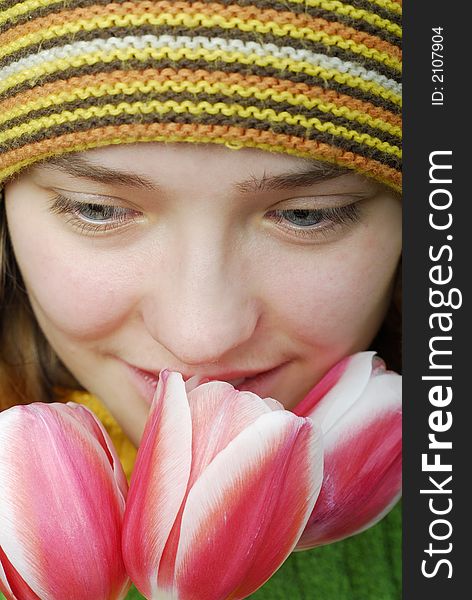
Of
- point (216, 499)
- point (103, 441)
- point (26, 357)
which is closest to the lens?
point (216, 499)

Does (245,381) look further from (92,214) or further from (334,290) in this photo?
(92,214)

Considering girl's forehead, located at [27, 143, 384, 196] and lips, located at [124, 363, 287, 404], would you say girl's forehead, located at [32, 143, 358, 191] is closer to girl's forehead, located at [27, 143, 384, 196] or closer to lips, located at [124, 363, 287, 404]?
girl's forehead, located at [27, 143, 384, 196]

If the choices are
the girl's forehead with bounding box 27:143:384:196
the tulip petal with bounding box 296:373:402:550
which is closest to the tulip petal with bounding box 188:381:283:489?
the tulip petal with bounding box 296:373:402:550

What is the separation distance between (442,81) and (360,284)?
1.01 feet

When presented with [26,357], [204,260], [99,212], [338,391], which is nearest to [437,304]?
[338,391]

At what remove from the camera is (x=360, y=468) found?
38.1 inches

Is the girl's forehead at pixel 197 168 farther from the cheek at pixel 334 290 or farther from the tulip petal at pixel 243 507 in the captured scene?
the tulip petal at pixel 243 507

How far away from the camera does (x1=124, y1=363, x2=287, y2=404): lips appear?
1192mm

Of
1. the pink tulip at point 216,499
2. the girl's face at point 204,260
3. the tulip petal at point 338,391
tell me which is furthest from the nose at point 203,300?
the pink tulip at point 216,499

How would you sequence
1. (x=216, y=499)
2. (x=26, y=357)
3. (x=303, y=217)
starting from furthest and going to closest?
(x=26, y=357), (x=303, y=217), (x=216, y=499)

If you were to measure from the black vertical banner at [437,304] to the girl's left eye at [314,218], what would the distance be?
0.55 ft

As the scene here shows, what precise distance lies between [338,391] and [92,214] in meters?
0.36

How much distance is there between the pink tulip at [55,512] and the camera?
801 mm

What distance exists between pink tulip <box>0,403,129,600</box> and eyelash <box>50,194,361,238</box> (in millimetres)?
302
